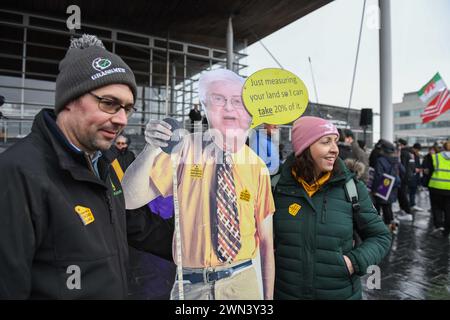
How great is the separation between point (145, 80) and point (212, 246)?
773 centimetres

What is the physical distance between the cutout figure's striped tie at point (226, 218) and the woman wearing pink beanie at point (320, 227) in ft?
1.02

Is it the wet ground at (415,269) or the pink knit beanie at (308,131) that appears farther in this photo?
the wet ground at (415,269)

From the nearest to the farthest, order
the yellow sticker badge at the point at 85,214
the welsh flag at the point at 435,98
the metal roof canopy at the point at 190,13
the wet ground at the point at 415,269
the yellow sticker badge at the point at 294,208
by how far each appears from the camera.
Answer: the yellow sticker badge at the point at 85,214 < the yellow sticker badge at the point at 294,208 < the wet ground at the point at 415,269 < the metal roof canopy at the point at 190,13 < the welsh flag at the point at 435,98

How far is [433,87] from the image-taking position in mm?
8211

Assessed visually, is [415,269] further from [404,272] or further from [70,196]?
[70,196]

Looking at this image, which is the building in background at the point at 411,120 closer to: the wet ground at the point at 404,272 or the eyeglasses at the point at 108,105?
the wet ground at the point at 404,272

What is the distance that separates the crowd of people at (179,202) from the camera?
36.2 inches

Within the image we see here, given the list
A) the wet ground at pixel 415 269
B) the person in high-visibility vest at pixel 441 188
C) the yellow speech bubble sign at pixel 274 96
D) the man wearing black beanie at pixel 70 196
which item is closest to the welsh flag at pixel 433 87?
the person in high-visibility vest at pixel 441 188

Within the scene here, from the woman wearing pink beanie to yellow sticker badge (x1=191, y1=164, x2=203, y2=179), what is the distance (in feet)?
1.62

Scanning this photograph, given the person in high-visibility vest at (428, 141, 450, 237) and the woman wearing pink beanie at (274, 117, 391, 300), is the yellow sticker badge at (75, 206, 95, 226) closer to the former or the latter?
the woman wearing pink beanie at (274, 117, 391, 300)

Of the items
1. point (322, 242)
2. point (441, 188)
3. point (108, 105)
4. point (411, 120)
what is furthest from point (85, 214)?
point (411, 120)
